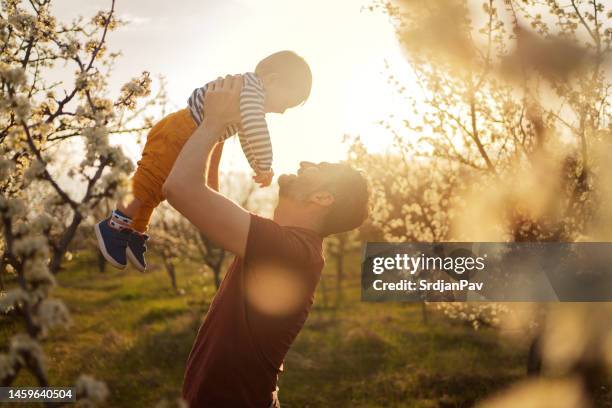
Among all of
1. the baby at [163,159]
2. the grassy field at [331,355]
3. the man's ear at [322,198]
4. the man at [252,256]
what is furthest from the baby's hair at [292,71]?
the grassy field at [331,355]

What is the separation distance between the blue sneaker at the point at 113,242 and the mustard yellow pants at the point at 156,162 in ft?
0.32

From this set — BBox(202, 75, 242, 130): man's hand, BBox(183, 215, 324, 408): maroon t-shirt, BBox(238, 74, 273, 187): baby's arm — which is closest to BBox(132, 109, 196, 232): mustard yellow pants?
BBox(238, 74, 273, 187): baby's arm

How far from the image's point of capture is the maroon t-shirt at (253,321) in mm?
2589

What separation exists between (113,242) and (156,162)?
21.1 inches

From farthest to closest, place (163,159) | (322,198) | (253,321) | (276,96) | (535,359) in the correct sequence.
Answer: (535,359)
(276,96)
(163,159)
(322,198)
(253,321)

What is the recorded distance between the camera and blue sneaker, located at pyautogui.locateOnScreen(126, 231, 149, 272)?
11.2 ft

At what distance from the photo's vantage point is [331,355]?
12.9m

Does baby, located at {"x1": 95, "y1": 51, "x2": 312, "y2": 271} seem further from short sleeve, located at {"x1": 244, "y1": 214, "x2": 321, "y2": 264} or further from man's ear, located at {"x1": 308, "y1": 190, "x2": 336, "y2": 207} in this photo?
short sleeve, located at {"x1": 244, "y1": 214, "x2": 321, "y2": 264}

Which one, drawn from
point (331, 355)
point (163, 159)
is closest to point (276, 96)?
point (163, 159)

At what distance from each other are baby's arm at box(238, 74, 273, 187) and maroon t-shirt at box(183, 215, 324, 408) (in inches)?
22.1

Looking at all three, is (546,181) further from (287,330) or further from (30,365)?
(30,365)

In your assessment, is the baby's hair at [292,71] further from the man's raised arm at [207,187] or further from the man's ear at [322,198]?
the man's raised arm at [207,187]

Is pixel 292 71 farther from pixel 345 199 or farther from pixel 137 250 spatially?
pixel 137 250

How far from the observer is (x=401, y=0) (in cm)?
754
